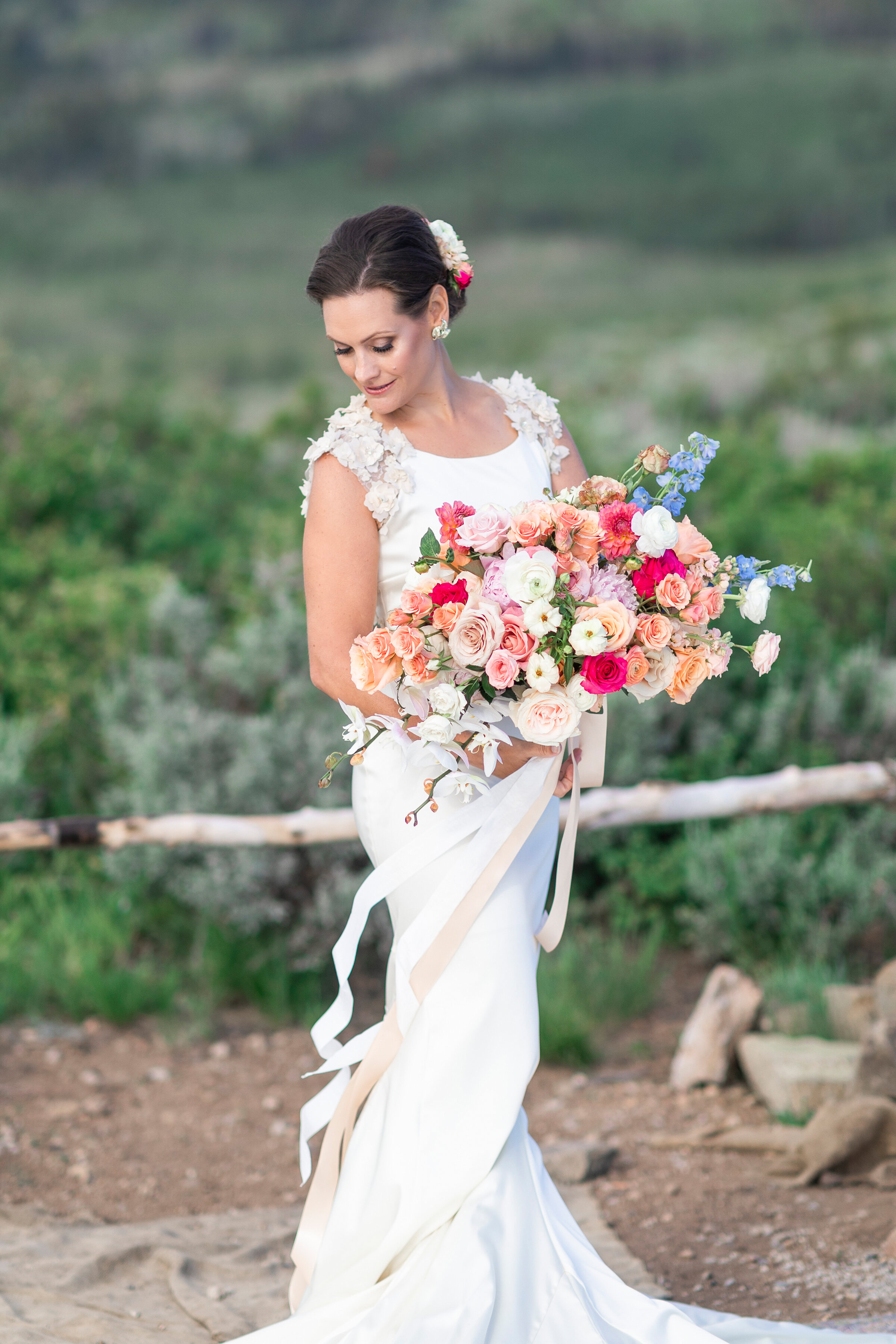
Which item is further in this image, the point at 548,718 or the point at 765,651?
the point at 765,651

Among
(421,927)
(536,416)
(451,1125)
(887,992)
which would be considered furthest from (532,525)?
(887,992)

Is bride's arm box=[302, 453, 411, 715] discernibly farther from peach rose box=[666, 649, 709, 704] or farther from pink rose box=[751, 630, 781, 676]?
pink rose box=[751, 630, 781, 676]

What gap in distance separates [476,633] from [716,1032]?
3057 mm

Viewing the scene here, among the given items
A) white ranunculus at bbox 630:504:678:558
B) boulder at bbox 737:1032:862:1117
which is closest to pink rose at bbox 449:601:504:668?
white ranunculus at bbox 630:504:678:558

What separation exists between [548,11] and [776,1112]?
20.1 m

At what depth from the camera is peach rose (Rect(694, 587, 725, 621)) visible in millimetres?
2547

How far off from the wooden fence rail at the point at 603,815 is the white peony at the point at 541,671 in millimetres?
2365

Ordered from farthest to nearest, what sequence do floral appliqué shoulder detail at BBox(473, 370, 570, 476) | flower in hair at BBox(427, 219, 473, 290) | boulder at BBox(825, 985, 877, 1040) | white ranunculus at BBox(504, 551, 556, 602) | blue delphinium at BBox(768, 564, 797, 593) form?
boulder at BBox(825, 985, 877, 1040) < floral appliqué shoulder detail at BBox(473, 370, 570, 476) < flower in hair at BBox(427, 219, 473, 290) < blue delphinium at BBox(768, 564, 797, 593) < white ranunculus at BBox(504, 551, 556, 602)

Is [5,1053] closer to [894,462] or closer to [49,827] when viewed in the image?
[49,827]

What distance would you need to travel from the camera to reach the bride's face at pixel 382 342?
270cm

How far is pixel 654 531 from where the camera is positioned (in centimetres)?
245

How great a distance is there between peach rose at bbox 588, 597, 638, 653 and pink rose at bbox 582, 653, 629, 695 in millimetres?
22

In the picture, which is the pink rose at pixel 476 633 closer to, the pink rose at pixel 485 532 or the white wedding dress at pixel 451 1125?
the pink rose at pixel 485 532

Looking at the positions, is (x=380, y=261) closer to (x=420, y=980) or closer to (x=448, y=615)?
(x=448, y=615)
